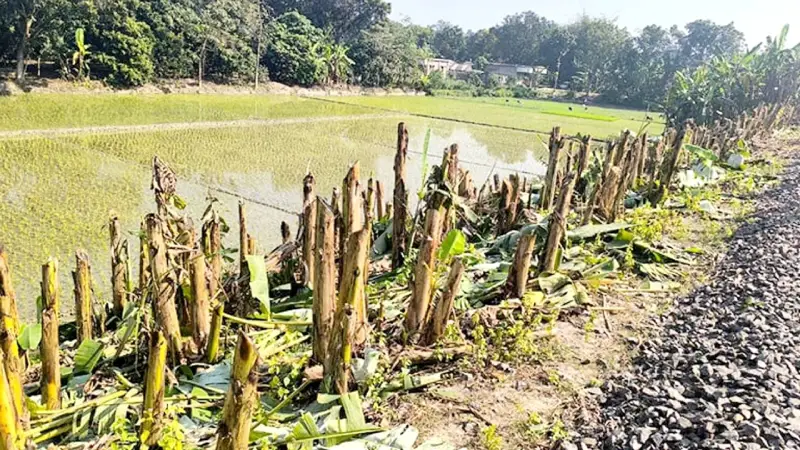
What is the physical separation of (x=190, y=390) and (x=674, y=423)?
2.34m

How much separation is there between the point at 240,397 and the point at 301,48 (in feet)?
103

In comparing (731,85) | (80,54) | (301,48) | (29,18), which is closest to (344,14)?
(301,48)

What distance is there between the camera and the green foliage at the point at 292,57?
3002cm

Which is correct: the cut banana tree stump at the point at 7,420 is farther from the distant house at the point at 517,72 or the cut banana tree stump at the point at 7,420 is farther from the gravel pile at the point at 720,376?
the distant house at the point at 517,72

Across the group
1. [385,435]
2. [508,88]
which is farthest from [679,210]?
[508,88]

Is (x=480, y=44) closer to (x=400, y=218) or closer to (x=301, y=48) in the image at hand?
(x=301, y=48)

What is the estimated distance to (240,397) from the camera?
1682 mm

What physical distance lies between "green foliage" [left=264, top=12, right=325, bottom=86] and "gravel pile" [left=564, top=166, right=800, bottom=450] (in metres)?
28.4

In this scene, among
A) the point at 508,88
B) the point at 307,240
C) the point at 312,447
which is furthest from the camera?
the point at 508,88

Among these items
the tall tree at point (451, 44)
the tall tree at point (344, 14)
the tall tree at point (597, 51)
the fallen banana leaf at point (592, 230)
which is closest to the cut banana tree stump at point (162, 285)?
the fallen banana leaf at point (592, 230)

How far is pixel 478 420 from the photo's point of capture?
2.70m

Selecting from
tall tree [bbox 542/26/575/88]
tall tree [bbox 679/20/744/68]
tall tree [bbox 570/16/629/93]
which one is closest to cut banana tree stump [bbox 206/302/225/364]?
tall tree [bbox 570/16/629/93]

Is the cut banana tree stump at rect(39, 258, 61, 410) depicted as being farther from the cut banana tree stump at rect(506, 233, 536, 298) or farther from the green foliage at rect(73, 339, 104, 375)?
the cut banana tree stump at rect(506, 233, 536, 298)

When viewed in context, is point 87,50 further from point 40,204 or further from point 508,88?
point 508,88
